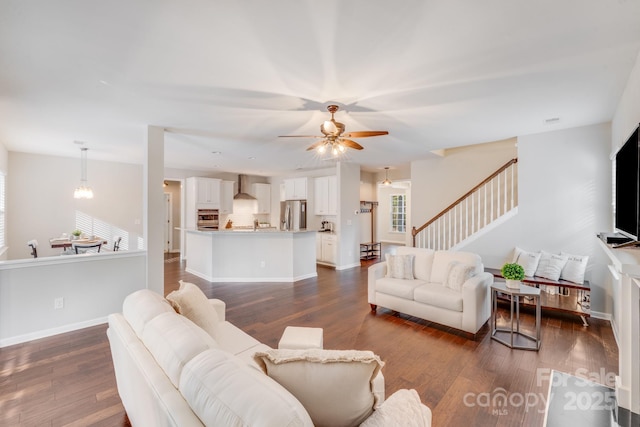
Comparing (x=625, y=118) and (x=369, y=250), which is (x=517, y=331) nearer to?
(x=625, y=118)

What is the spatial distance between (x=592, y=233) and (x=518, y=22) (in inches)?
143

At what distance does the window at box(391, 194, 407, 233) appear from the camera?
36.7 ft

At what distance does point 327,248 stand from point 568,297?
4803mm

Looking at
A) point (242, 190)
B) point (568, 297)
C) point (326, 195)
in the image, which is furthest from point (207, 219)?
point (568, 297)

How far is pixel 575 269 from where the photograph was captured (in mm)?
3771

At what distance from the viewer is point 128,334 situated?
1.51m

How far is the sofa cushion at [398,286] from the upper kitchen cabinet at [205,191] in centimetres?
573

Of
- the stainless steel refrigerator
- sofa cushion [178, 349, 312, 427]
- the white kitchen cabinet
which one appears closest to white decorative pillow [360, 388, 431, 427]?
sofa cushion [178, 349, 312, 427]

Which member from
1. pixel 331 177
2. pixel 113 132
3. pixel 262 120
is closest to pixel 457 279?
pixel 262 120

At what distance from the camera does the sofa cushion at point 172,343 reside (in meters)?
1.17

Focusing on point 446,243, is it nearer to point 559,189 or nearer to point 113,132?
point 559,189

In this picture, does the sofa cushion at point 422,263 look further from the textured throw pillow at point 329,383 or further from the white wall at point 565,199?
the textured throw pillow at point 329,383

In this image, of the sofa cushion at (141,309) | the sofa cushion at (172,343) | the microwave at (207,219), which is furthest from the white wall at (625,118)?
the microwave at (207,219)

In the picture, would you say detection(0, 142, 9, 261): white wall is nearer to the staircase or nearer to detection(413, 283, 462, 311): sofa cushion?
detection(413, 283, 462, 311): sofa cushion
